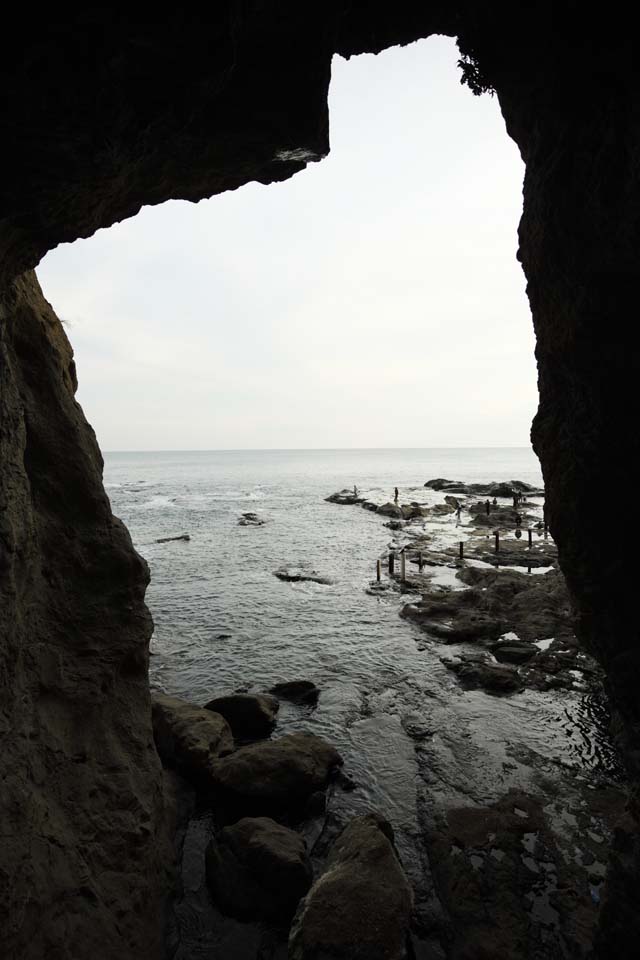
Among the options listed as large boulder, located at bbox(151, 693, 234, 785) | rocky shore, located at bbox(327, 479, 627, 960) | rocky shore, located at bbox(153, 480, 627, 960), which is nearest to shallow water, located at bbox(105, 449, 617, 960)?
rocky shore, located at bbox(153, 480, 627, 960)

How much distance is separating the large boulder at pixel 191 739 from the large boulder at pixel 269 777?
1.50 feet

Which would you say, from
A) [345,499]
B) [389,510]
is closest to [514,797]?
[389,510]

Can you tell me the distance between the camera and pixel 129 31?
4.30 m

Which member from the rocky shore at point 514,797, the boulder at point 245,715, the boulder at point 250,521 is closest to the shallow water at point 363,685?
the rocky shore at point 514,797

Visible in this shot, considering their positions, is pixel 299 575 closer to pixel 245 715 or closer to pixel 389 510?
pixel 245 715

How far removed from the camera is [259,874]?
7.46 meters

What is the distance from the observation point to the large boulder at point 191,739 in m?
9.95

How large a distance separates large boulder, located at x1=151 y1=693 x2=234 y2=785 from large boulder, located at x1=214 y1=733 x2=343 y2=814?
456 millimetres

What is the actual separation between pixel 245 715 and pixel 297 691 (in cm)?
289

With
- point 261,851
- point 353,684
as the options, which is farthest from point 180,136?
point 353,684

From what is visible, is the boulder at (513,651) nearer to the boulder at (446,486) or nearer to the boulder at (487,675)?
the boulder at (487,675)

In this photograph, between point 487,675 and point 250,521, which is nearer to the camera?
point 487,675

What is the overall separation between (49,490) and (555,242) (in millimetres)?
8945

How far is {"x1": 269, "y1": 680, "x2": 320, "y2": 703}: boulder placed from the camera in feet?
48.8
